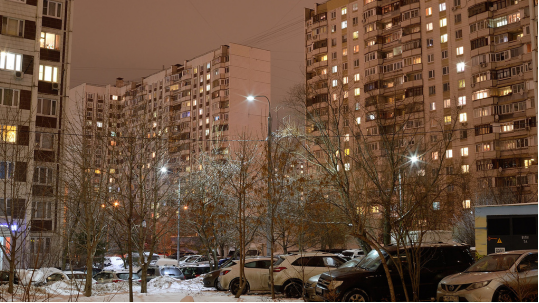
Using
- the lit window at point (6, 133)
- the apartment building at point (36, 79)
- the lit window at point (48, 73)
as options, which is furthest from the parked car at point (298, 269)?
the lit window at point (48, 73)

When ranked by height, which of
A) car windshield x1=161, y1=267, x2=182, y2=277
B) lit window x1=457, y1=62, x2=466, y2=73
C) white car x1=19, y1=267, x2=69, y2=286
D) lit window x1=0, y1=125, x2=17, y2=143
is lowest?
car windshield x1=161, y1=267, x2=182, y2=277

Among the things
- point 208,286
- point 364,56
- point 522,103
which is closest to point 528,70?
point 522,103

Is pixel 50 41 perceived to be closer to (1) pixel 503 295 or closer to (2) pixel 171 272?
(2) pixel 171 272

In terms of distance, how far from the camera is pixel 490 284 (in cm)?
1338

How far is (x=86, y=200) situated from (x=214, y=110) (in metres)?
89.2

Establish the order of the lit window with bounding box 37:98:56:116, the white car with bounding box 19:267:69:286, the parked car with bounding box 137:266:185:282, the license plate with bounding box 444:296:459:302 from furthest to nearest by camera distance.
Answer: the lit window with bounding box 37:98:56:116 → the parked car with bounding box 137:266:185:282 → the white car with bounding box 19:267:69:286 → the license plate with bounding box 444:296:459:302

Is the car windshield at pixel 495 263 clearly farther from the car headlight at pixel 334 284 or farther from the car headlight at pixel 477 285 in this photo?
the car headlight at pixel 334 284

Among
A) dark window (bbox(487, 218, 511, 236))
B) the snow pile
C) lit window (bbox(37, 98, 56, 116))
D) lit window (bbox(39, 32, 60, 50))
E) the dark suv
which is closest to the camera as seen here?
the dark suv

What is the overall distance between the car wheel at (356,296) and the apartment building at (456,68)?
4422 centimetres

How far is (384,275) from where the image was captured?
15.4m

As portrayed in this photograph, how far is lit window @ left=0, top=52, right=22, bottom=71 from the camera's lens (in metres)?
40.5

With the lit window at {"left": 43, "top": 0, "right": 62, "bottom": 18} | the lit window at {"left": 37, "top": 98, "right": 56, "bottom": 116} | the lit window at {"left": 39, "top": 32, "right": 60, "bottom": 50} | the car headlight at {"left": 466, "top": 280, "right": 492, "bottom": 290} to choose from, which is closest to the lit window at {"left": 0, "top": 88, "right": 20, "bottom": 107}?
the lit window at {"left": 37, "top": 98, "right": 56, "bottom": 116}

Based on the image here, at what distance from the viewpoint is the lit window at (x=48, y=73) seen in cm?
4438

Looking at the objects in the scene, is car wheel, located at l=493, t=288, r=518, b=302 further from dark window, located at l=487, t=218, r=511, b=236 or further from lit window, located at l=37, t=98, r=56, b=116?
lit window, located at l=37, t=98, r=56, b=116
